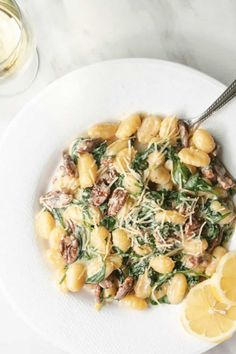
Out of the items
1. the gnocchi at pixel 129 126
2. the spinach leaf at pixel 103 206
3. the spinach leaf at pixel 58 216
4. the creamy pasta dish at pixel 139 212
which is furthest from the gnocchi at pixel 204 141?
the spinach leaf at pixel 58 216

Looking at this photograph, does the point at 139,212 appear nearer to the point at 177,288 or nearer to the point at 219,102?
the point at 177,288

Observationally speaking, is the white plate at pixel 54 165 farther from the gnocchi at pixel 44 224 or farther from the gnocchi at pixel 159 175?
the gnocchi at pixel 159 175

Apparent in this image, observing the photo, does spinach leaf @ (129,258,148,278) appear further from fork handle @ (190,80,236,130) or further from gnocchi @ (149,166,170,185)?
fork handle @ (190,80,236,130)

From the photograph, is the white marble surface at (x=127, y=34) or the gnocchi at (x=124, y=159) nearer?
the gnocchi at (x=124, y=159)

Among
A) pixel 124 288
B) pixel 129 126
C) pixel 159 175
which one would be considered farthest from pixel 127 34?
pixel 124 288

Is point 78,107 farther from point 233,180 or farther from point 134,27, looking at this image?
point 233,180

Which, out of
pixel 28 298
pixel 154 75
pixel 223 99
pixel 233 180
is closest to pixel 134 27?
pixel 154 75

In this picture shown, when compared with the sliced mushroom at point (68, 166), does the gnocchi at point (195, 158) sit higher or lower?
Result: lower

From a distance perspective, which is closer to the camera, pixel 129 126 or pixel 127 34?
pixel 129 126
